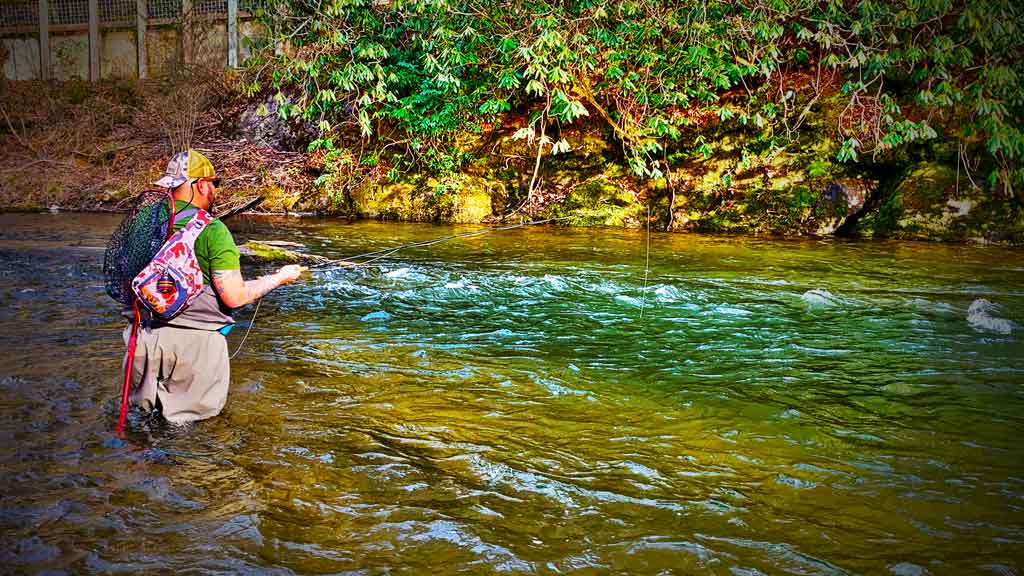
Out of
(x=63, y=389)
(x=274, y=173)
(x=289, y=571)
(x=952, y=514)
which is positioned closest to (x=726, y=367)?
(x=952, y=514)

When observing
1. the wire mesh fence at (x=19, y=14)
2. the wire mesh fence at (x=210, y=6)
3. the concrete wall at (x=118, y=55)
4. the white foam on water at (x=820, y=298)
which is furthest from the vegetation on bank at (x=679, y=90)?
the wire mesh fence at (x=19, y=14)

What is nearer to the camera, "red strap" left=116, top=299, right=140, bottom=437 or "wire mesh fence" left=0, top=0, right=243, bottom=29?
"red strap" left=116, top=299, right=140, bottom=437

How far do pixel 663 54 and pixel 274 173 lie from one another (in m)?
8.83

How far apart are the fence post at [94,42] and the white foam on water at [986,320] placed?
21656mm

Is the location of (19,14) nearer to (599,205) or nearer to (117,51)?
(117,51)

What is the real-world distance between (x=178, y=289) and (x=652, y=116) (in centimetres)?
1141

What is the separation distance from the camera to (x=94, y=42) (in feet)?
67.9

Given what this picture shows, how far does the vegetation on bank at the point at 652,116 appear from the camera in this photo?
12414mm

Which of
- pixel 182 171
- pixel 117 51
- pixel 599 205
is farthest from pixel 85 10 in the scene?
pixel 182 171

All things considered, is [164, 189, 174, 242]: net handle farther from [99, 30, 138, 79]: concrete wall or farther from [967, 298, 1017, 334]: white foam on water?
[99, 30, 138, 79]: concrete wall

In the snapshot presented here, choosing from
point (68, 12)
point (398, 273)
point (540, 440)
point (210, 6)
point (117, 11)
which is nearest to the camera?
point (540, 440)

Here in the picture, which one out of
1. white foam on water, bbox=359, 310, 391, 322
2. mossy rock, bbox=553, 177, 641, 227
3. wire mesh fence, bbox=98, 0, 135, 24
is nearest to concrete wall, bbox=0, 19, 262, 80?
wire mesh fence, bbox=98, 0, 135, 24

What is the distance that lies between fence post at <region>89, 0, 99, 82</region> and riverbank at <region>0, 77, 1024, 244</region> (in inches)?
30.6

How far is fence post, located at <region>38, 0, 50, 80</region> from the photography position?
823 inches
